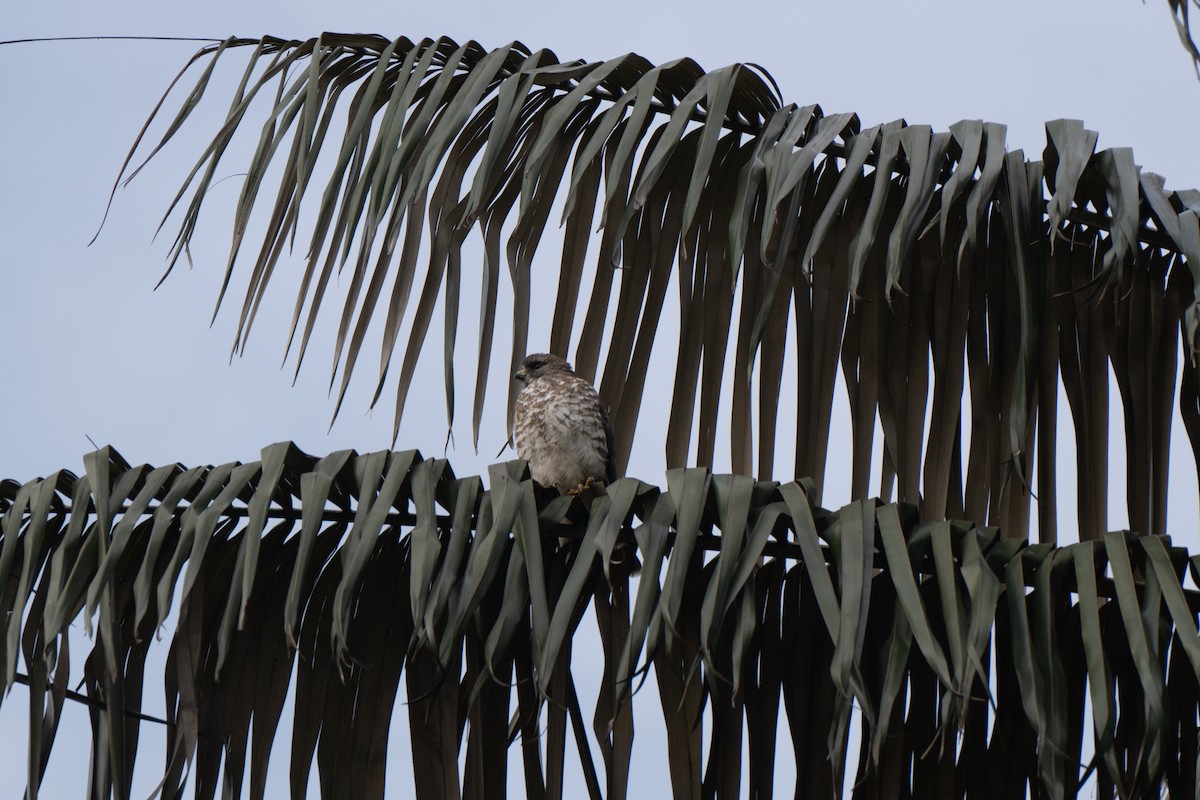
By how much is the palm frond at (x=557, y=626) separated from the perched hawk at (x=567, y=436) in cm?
168

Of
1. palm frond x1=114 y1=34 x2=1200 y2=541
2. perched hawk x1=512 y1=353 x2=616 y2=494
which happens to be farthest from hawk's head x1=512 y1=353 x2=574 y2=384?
palm frond x1=114 y1=34 x2=1200 y2=541

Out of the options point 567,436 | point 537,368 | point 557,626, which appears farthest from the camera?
point 537,368

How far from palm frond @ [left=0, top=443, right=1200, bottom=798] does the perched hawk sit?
1676mm

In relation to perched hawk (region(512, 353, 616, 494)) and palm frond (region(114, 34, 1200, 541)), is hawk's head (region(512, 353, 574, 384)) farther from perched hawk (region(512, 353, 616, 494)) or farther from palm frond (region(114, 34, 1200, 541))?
palm frond (region(114, 34, 1200, 541))

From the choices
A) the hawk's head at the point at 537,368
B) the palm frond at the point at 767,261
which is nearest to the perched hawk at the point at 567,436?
the hawk's head at the point at 537,368

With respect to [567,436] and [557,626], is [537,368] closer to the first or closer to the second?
[567,436]

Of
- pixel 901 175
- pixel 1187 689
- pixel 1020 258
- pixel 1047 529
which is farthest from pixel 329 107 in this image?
pixel 1187 689

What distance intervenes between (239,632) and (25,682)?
40cm

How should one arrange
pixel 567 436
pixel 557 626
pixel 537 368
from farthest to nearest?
pixel 537 368
pixel 567 436
pixel 557 626

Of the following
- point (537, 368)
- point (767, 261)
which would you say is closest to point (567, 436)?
point (537, 368)

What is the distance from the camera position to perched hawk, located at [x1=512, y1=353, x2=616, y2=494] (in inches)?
183

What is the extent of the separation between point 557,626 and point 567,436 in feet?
7.00

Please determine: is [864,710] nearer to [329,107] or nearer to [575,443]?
[329,107]

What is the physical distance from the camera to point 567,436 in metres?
4.65
